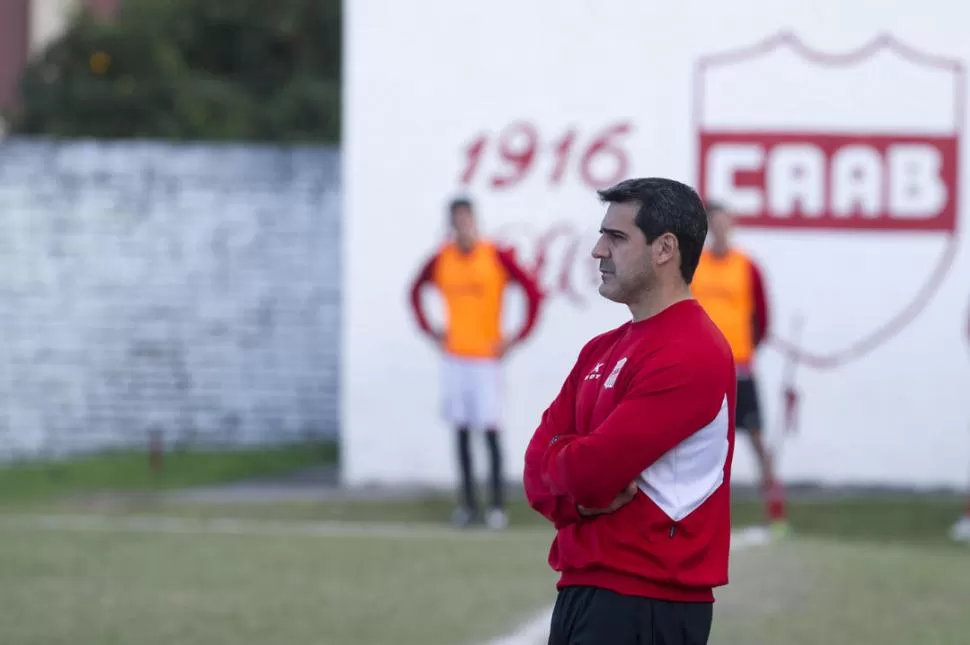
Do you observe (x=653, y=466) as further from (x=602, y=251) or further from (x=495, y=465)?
(x=495, y=465)

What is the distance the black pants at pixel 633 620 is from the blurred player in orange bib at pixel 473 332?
8322 millimetres

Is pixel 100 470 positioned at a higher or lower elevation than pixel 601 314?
lower

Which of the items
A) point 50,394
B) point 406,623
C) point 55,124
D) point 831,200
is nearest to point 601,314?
point 831,200

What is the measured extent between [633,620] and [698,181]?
10.6 metres

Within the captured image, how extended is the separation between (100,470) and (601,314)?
4.52 metres

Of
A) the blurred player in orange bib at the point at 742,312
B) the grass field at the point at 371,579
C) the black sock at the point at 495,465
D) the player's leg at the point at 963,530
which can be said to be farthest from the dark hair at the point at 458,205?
the player's leg at the point at 963,530

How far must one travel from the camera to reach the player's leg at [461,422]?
12.7 metres

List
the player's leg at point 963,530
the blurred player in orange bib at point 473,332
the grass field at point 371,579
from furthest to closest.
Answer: the blurred player in orange bib at point 473,332 < the player's leg at point 963,530 < the grass field at point 371,579

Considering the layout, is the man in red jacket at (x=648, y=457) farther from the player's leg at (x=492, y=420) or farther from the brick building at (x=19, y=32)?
the brick building at (x=19, y=32)

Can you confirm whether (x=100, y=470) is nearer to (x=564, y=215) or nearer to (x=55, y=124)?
(x=564, y=215)

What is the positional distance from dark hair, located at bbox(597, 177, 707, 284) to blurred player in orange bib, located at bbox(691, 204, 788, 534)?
7.32 metres

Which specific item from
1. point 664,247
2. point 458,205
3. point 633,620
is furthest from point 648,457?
point 458,205

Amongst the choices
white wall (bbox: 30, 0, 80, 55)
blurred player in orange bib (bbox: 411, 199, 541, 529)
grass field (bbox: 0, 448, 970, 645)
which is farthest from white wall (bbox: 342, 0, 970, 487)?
white wall (bbox: 30, 0, 80, 55)

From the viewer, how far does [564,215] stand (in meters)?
14.8
